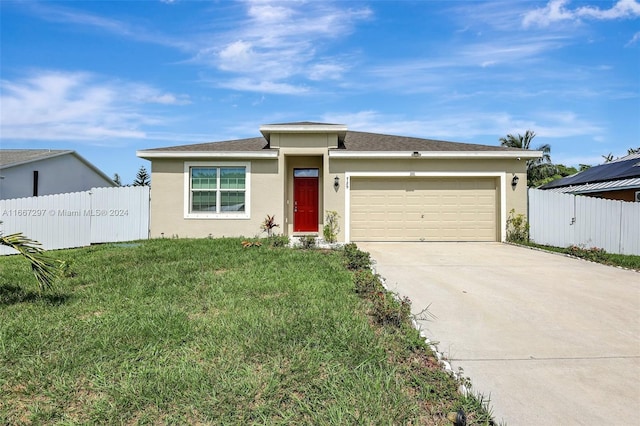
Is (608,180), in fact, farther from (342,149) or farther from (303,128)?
(303,128)

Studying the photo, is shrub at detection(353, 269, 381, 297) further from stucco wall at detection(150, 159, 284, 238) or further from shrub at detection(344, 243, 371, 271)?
stucco wall at detection(150, 159, 284, 238)

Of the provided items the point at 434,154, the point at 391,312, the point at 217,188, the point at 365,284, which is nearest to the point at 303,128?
the point at 217,188

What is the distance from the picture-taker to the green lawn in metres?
2.56

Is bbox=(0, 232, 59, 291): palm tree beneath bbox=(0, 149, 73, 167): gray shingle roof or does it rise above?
beneath

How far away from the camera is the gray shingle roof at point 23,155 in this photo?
17.7 m

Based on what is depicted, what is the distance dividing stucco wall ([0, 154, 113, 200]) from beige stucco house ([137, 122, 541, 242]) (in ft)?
34.7

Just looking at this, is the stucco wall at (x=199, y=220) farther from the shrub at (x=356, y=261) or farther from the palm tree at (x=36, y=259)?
the palm tree at (x=36, y=259)

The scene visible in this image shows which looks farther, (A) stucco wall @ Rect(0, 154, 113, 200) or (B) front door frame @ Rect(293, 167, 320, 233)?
(A) stucco wall @ Rect(0, 154, 113, 200)

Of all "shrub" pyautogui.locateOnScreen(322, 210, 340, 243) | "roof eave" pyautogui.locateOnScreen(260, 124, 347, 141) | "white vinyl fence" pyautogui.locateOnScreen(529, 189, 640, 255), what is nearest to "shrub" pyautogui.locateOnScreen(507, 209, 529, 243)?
"white vinyl fence" pyautogui.locateOnScreen(529, 189, 640, 255)

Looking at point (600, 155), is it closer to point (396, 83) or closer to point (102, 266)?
point (396, 83)

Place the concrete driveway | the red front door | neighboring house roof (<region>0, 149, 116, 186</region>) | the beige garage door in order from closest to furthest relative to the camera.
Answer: the concrete driveway → the beige garage door → the red front door → neighboring house roof (<region>0, 149, 116, 186</region>)

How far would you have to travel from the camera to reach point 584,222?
11.6 metres

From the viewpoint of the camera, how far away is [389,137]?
15.4 metres

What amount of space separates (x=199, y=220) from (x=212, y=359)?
9803 mm
